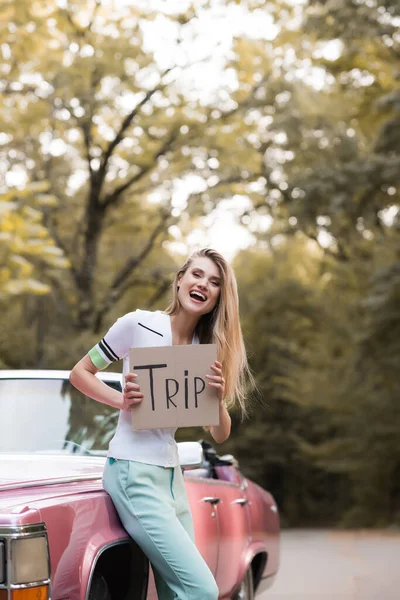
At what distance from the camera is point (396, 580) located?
9836 mm

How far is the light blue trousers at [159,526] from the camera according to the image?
3.73m

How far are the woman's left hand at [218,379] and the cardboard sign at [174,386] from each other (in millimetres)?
18

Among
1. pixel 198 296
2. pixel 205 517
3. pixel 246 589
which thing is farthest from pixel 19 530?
pixel 246 589

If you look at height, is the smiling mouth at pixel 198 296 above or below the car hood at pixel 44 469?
above

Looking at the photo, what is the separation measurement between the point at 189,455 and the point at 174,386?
0.47 meters

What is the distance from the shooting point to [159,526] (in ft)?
12.3

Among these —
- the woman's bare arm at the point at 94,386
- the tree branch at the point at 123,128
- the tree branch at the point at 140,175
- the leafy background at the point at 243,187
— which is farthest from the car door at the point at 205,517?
the tree branch at the point at 140,175

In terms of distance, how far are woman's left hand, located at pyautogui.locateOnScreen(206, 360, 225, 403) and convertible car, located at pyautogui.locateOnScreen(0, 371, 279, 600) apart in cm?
41

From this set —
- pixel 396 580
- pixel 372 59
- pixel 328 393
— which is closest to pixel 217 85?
pixel 372 59

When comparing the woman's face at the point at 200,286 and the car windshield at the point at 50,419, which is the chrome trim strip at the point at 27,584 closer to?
the woman's face at the point at 200,286

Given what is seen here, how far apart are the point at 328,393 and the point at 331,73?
7.57 metres

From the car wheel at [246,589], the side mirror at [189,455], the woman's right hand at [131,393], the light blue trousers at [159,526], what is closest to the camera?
the light blue trousers at [159,526]

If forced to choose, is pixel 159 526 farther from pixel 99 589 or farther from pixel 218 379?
pixel 218 379

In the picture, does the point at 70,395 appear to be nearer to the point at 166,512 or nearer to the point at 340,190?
the point at 166,512
